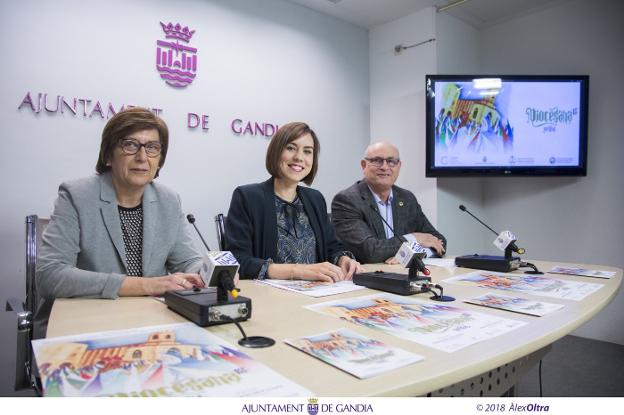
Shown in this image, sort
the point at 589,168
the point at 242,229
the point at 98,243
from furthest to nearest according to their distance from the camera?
1. the point at 589,168
2. the point at 242,229
3. the point at 98,243

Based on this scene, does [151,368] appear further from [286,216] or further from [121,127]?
[286,216]

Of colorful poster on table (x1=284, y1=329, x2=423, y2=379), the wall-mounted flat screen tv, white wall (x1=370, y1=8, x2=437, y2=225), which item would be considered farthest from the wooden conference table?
white wall (x1=370, y1=8, x2=437, y2=225)

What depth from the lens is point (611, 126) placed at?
3328 millimetres

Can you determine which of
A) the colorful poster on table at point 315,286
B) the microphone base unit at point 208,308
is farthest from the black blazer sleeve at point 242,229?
the microphone base unit at point 208,308

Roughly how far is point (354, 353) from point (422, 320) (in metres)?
0.30

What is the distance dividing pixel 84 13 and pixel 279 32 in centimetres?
156

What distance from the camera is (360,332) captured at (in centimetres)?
88

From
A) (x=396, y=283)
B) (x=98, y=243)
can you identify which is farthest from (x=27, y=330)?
(x=396, y=283)

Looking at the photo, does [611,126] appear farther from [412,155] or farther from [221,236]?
[221,236]

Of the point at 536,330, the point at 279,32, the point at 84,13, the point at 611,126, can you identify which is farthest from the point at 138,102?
the point at 611,126

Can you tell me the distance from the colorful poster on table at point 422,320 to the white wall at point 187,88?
2.13 m

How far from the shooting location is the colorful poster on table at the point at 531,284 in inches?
52.3

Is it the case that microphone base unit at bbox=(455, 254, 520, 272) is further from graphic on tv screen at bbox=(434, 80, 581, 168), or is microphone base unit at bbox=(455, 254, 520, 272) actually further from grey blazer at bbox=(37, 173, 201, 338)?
graphic on tv screen at bbox=(434, 80, 581, 168)
